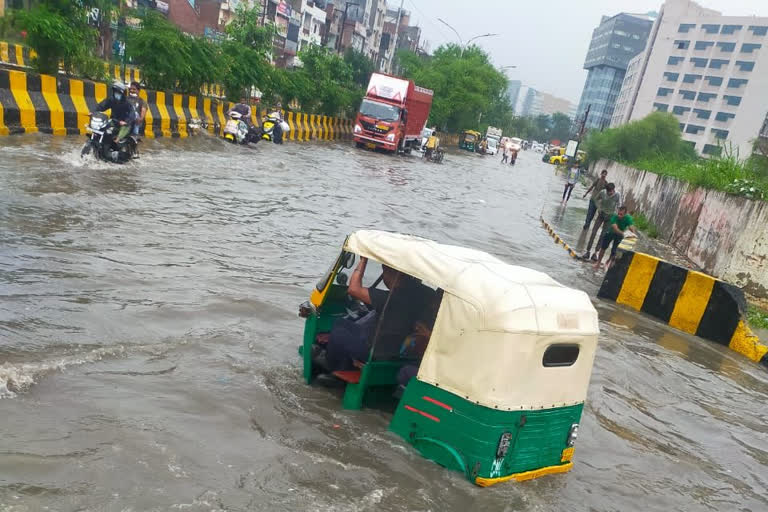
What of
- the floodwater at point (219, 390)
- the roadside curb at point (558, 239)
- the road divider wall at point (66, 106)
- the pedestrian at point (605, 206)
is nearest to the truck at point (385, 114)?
the road divider wall at point (66, 106)

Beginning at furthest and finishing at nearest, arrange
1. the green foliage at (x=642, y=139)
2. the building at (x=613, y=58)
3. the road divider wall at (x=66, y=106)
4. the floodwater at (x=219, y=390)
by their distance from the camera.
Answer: the building at (x=613, y=58), the green foliage at (x=642, y=139), the road divider wall at (x=66, y=106), the floodwater at (x=219, y=390)

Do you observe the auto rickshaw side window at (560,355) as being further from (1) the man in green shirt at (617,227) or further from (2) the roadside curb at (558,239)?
(2) the roadside curb at (558,239)

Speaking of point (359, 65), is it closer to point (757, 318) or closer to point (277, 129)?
point (277, 129)

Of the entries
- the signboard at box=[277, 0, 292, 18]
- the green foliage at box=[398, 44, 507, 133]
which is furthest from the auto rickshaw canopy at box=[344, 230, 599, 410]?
the signboard at box=[277, 0, 292, 18]

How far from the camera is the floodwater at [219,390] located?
396cm

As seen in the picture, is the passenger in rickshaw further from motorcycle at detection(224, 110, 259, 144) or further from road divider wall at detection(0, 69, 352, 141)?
motorcycle at detection(224, 110, 259, 144)

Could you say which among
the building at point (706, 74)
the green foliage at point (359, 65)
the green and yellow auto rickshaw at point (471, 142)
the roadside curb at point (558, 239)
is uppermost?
the building at point (706, 74)

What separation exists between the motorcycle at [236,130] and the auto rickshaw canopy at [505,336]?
1709 cm

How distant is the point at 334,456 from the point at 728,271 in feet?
35.6

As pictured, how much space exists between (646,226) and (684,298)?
11.7 metres

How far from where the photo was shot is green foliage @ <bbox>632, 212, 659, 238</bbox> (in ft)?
65.9

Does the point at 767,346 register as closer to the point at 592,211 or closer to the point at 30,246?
the point at 592,211

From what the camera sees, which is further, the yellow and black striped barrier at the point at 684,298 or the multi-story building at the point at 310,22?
the multi-story building at the point at 310,22

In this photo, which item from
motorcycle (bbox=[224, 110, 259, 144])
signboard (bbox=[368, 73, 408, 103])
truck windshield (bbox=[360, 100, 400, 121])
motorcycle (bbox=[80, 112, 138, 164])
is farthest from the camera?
signboard (bbox=[368, 73, 408, 103])
